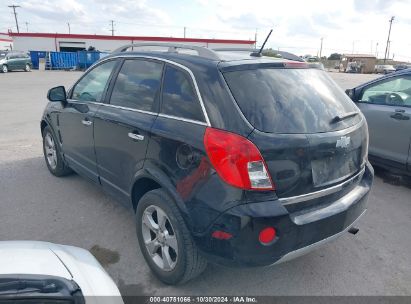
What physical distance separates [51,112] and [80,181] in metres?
1.00

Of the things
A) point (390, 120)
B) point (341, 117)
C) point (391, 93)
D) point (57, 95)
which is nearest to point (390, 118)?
point (390, 120)

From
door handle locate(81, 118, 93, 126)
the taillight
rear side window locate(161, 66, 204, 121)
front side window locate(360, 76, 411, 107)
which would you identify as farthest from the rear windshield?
front side window locate(360, 76, 411, 107)

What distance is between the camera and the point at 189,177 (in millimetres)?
2297

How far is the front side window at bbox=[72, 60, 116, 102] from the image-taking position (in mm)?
3496

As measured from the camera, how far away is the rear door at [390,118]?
4.40m

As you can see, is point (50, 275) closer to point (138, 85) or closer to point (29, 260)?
point (29, 260)

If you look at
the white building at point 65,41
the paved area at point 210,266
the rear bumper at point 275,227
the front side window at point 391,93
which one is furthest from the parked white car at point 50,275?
the white building at point 65,41

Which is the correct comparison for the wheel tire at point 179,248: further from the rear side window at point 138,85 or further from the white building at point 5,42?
the white building at point 5,42

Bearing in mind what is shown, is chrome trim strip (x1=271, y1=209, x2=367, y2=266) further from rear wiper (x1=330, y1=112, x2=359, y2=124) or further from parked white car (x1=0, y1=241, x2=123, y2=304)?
parked white car (x1=0, y1=241, x2=123, y2=304)

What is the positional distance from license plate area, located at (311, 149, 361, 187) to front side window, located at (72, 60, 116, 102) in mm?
2233

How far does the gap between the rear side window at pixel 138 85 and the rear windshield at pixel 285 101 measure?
0.75 meters

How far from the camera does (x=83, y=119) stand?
144 inches

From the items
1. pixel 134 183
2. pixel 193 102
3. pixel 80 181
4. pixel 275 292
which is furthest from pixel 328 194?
pixel 80 181

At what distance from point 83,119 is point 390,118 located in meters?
3.88
